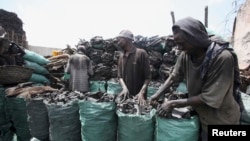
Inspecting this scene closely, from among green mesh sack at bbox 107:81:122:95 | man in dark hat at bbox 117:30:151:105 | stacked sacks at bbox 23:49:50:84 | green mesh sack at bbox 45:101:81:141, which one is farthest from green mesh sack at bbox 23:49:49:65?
green mesh sack at bbox 45:101:81:141

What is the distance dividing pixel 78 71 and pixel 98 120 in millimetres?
3805

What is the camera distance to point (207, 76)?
5.96 ft

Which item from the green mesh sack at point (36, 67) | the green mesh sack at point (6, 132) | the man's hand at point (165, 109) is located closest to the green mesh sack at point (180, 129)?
the man's hand at point (165, 109)

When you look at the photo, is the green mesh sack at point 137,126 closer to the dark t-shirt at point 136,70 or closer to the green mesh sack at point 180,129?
the green mesh sack at point 180,129

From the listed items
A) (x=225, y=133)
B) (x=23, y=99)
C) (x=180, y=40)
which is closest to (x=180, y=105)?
(x=225, y=133)

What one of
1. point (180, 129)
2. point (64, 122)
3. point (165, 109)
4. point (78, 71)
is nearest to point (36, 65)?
point (78, 71)

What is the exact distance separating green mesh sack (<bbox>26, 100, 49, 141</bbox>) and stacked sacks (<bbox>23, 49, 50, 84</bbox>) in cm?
278

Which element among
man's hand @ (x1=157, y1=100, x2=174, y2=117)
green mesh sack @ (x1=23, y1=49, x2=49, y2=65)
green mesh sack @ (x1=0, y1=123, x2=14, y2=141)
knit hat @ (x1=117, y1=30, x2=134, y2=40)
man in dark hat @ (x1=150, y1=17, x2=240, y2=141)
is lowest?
green mesh sack @ (x1=0, y1=123, x2=14, y2=141)

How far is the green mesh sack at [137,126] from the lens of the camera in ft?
6.73

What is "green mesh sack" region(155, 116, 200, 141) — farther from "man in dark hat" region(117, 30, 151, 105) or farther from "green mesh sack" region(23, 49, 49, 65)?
"green mesh sack" region(23, 49, 49, 65)

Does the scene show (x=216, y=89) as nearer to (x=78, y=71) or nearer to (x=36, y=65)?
(x=78, y=71)

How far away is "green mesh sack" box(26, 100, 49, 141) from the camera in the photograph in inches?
109

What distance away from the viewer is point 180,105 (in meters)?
1.95

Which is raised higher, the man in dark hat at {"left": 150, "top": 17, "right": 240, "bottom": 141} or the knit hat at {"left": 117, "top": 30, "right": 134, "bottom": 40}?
the knit hat at {"left": 117, "top": 30, "right": 134, "bottom": 40}
